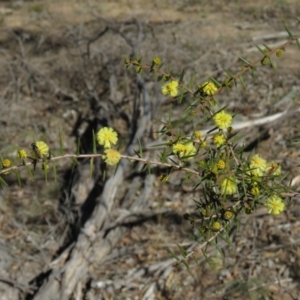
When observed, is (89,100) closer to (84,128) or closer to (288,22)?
(84,128)

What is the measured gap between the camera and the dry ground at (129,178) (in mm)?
3980

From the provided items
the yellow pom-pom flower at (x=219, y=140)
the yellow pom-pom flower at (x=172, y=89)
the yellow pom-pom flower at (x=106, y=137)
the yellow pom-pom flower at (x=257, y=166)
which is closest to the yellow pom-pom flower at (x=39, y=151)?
the yellow pom-pom flower at (x=106, y=137)

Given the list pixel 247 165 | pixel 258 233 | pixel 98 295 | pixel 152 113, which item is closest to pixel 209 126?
pixel 152 113

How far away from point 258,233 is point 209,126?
1548 millimetres

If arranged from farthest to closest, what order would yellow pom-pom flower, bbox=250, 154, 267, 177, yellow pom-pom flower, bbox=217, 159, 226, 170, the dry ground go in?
the dry ground < yellow pom-pom flower, bbox=250, 154, 267, 177 < yellow pom-pom flower, bbox=217, 159, 226, 170

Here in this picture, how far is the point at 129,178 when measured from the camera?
520 centimetres

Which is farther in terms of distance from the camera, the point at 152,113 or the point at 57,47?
the point at 57,47

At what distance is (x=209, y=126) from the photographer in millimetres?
5418

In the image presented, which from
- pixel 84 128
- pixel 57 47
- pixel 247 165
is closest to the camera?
pixel 247 165

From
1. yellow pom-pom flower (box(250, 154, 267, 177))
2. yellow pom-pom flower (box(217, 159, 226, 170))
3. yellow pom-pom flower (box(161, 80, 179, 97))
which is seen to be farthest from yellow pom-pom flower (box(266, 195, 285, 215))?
yellow pom-pom flower (box(161, 80, 179, 97))

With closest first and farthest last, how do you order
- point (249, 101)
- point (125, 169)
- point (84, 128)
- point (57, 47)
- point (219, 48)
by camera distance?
point (125, 169) → point (249, 101) → point (84, 128) → point (219, 48) → point (57, 47)

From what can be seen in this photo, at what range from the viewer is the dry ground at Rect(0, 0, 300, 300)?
3.98 metres

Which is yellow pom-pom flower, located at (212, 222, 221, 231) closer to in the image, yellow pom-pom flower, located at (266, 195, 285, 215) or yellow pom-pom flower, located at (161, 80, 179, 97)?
yellow pom-pom flower, located at (266, 195, 285, 215)

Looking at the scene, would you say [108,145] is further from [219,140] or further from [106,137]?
[219,140]
